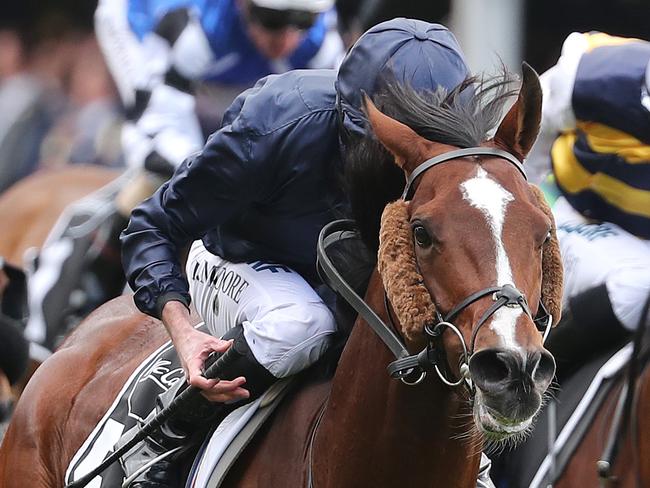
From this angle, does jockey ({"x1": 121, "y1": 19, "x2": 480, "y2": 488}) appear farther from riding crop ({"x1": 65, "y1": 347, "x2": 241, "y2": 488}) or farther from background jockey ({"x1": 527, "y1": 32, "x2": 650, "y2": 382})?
background jockey ({"x1": 527, "y1": 32, "x2": 650, "y2": 382})

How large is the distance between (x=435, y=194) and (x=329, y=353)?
0.77m

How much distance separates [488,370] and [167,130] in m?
4.53

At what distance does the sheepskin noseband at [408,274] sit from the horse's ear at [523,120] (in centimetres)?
13

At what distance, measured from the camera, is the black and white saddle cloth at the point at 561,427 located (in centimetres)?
482

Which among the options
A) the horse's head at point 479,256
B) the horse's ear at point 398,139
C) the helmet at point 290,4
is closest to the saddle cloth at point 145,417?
the horse's head at point 479,256

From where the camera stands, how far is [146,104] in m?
8.10

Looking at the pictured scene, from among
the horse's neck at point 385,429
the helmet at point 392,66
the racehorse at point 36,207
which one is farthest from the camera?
the racehorse at point 36,207

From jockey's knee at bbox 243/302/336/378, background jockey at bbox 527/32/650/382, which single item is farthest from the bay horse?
background jockey at bbox 527/32/650/382

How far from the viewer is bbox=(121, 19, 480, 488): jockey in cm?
391

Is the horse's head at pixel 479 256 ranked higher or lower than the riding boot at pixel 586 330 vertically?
higher

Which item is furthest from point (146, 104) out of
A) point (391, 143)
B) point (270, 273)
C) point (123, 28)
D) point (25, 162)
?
point (25, 162)

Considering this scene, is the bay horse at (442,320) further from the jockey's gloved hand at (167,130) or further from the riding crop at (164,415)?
the jockey's gloved hand at (167,130)

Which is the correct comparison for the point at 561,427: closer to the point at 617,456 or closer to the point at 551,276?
the point at 617,456

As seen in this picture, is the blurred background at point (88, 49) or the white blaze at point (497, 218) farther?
the blurred background at point (88, 49)
